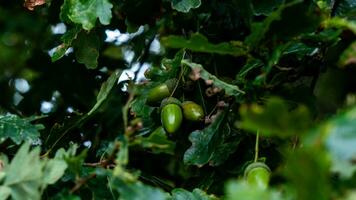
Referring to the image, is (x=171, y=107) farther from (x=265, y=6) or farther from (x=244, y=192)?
(x=244, y=192)

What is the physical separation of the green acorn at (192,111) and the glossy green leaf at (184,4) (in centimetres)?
19

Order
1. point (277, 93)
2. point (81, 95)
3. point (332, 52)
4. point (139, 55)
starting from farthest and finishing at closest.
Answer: point (81, 95)
point (139, 55)
point (332, 52)
point (277, 93)

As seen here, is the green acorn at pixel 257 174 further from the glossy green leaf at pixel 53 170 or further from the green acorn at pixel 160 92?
the green acorn at pixel 160 92

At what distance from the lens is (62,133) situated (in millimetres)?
1408

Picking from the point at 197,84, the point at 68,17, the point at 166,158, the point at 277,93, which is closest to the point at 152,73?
the point at 197,84

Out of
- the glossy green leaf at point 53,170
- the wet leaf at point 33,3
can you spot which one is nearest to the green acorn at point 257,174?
the glossy green leaf at point 53,170

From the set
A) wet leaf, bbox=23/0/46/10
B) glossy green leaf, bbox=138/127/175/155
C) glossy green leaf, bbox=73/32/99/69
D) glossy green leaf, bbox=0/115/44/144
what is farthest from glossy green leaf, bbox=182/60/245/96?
wet leaf, bbox=23/0/46/10

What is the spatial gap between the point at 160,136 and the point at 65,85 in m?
1.17

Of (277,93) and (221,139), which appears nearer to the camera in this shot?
(277,93)

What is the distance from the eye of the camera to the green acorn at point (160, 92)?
1.36 meters

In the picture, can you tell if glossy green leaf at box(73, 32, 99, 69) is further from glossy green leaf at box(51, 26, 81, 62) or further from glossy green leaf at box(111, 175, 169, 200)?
glossy green leaf at box(111, 175, 169, 200)

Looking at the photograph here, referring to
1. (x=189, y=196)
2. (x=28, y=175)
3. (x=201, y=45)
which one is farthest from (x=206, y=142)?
(x=28, y=175)

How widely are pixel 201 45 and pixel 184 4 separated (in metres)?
0.46

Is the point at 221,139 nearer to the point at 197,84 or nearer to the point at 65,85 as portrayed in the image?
the point at 197,84
